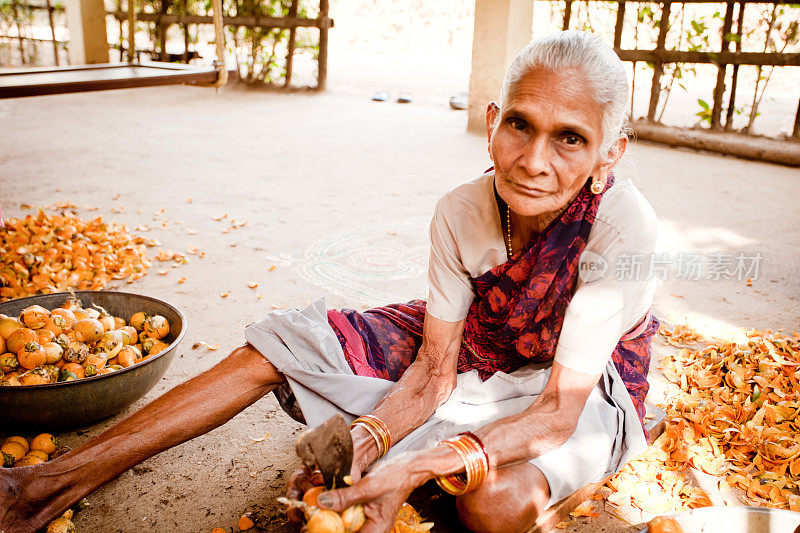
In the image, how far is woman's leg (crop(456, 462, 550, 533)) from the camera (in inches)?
60.4

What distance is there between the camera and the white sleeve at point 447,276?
1879mm

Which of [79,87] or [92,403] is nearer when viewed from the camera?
[92,403]

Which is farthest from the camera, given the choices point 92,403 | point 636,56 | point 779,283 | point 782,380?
point 636,56

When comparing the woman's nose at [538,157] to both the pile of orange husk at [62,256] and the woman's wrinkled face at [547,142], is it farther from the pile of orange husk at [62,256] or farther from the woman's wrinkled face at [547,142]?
the pile of orange husk at [62,256]

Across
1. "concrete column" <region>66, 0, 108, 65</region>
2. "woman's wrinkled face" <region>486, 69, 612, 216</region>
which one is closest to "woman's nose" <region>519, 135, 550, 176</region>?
"woman's wrinkled face" <region>486, 69, 612, 216</region>

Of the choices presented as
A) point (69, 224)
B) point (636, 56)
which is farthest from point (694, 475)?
point (636, 56)

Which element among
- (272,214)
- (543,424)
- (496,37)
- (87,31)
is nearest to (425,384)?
(543,424)

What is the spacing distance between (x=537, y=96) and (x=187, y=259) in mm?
2818

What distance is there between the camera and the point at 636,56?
7.71m

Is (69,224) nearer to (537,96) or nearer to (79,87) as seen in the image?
(79,87)

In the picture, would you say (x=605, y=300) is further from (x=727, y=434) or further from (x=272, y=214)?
(x=272, y=214)

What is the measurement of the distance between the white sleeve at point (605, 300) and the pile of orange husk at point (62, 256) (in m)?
2.63

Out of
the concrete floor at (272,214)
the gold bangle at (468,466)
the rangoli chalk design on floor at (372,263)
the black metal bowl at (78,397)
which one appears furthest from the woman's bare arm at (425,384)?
the rangoli chalk design on floor at (372,263)

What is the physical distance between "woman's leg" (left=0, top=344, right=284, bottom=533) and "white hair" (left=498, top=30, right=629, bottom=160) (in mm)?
1077
